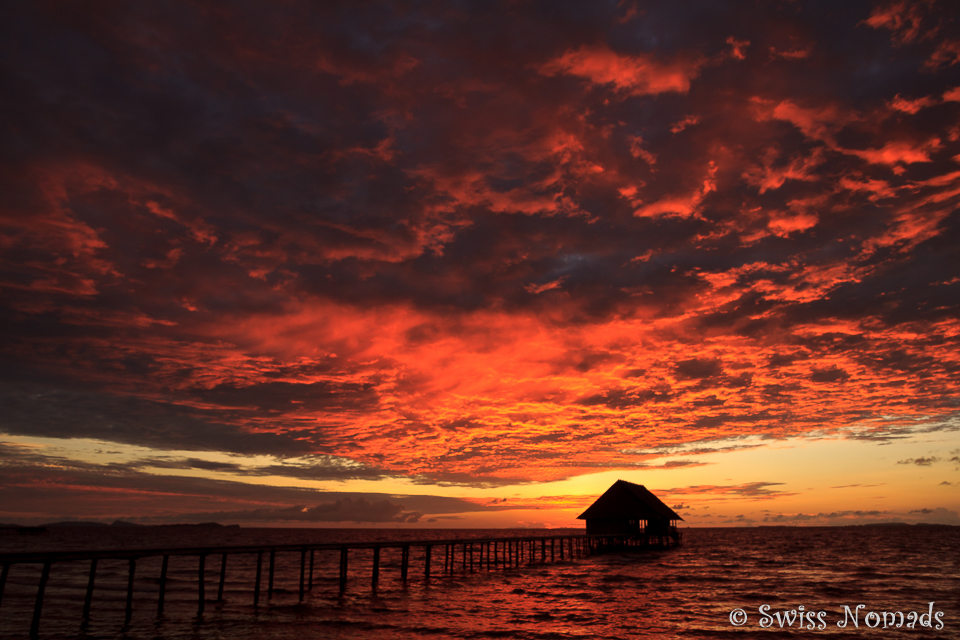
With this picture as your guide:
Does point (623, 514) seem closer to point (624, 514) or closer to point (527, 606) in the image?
point (624, 514)

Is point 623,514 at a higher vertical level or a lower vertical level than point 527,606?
higher

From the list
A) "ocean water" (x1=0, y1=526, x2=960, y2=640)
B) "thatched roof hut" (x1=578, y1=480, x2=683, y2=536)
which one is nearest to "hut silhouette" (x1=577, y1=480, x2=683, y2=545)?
"thatched roof hut" (x1=578, y1=480, x2=683, y2=536)

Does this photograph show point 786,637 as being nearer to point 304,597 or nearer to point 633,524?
point 304,597

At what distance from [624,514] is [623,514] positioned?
0.10 metres

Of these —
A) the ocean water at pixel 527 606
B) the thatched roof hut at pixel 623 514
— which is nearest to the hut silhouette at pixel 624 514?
the thatched roof hut at pixel 623 514

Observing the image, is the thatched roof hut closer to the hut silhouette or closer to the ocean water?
the hut silhouette

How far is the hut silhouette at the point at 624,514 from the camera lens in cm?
6010

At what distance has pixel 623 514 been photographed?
60000mm

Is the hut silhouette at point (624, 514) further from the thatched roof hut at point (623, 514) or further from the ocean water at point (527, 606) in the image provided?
the ocean water at point (527, 606)

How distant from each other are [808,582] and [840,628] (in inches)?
662

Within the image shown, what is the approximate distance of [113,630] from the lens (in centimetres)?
1988

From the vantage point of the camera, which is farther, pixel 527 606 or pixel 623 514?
pixel 623 514

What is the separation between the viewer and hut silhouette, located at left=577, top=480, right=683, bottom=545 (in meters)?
60.1

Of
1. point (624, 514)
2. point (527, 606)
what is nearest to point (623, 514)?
point (624, 514)
